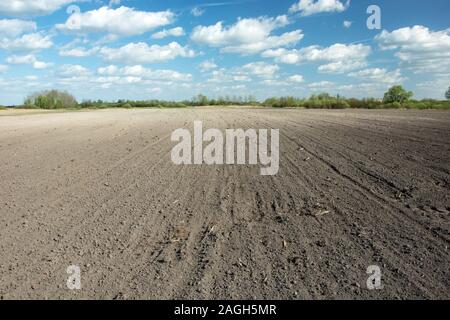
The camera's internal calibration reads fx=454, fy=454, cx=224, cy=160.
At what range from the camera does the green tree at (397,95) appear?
69.0m

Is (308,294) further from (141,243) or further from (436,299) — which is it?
(141,243)

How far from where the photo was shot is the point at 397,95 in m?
71.1

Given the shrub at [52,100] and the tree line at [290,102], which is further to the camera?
the shrub at [52,100]

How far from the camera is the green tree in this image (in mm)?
68963

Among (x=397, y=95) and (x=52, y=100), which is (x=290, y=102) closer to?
(x=397, y=95)

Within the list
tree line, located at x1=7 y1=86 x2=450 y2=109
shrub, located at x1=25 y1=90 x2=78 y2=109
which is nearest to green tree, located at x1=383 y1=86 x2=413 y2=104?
tree line, located at x1=7 y1=86 x2=450 y2=109

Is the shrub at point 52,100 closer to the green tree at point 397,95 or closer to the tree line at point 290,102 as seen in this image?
the tree line at point 290,102

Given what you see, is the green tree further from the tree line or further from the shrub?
the shrub

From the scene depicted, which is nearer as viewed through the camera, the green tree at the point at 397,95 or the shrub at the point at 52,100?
the green tree at the point at 397,95

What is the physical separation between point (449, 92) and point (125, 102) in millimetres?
71636

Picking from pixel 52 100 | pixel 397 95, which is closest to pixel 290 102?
pixel 397 95

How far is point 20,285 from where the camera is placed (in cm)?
478

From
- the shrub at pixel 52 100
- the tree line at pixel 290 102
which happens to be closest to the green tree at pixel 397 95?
the tree line at pixel 290 102

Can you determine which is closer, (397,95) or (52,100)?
(397,95)
